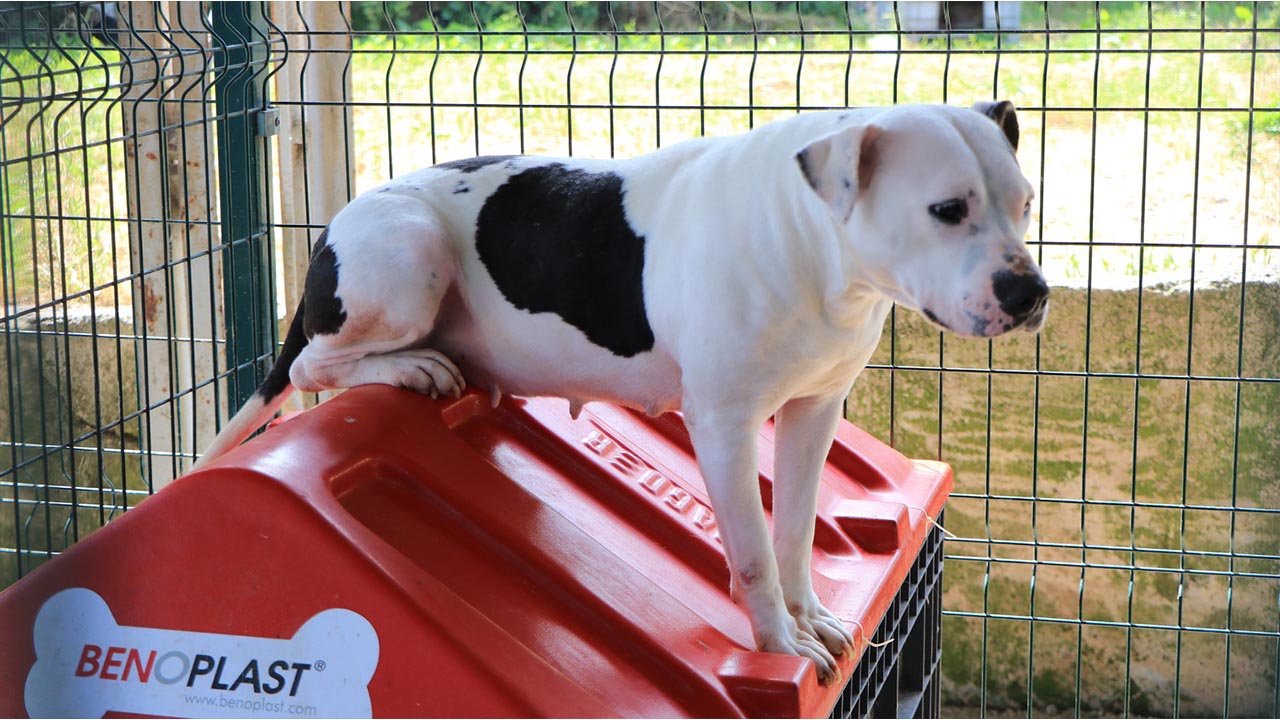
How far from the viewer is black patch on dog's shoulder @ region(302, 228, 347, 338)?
1854mm

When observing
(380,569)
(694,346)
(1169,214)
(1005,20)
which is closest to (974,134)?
(694,346)

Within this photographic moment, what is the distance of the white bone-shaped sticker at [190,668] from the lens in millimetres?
1417

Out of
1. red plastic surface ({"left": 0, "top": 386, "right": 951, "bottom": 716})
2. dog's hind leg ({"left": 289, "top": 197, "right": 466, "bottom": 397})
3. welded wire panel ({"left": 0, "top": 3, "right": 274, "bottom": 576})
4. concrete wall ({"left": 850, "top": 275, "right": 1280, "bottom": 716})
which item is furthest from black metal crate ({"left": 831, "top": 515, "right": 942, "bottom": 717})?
concrete wall ({"left": 850, "top": 275, "right": 1280, "bottom": 716})

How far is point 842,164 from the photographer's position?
1371 mm

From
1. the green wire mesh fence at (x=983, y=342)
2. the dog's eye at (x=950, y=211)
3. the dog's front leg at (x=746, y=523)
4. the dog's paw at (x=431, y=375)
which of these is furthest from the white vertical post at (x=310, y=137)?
the dog's eye at (x=950, y=211)

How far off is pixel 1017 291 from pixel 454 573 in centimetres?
66

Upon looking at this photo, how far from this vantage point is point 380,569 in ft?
4.60

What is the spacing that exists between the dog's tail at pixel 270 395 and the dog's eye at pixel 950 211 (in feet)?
3.15

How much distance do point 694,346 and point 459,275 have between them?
432 mm

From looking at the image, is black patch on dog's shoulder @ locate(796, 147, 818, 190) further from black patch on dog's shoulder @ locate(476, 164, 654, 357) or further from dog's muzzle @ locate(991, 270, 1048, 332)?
black patch on dog's shoulder @ locate(476, 164, 654, 357)

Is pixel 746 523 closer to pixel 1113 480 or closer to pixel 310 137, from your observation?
pixel 310 137

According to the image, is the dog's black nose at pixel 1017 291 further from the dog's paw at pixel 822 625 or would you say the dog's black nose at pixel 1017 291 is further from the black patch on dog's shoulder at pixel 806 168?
the dog's paw at pixel 822 625

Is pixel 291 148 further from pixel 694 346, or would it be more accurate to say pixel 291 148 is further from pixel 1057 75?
pixel 1057 75

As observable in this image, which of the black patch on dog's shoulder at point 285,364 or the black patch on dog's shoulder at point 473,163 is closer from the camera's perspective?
the black patch on dog's shoulder at point 473,163
